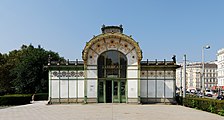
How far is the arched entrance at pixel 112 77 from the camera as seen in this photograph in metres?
29.7

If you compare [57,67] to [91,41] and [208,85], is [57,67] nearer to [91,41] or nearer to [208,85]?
[91,41]

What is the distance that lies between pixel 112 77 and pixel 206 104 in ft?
35.6

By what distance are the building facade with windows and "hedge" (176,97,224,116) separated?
3031 mm

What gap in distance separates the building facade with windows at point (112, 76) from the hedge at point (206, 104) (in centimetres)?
303

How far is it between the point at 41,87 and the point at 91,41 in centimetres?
1686

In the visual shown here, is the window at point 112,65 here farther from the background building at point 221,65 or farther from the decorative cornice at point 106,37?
the background building at point 221,65

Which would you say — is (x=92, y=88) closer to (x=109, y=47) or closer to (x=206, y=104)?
(x=109, y=47)

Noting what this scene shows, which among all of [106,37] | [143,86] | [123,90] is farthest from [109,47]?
[143,86]

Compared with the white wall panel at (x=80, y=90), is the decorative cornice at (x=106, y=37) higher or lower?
higher

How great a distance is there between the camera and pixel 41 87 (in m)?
42.5

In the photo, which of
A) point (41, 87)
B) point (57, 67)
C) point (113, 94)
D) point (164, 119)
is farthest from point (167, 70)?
point (41, 87)

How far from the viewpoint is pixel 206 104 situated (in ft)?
73.8

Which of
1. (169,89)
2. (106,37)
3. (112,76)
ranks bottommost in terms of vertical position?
(169,89)

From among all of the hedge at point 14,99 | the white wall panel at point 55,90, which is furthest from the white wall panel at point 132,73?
the hedge at point 14,99
